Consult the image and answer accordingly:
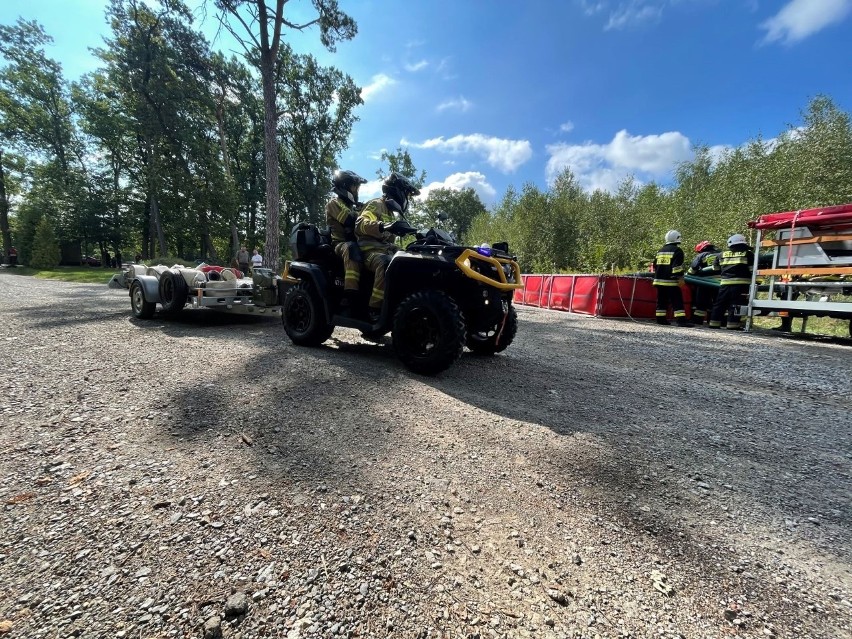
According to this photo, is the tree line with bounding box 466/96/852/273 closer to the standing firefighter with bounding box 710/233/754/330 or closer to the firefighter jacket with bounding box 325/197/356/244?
the standing firefighter with bounding box 710/233/754/330

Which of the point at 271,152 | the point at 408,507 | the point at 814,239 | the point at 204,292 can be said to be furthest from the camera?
the point at 271,152

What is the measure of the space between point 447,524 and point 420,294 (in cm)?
231

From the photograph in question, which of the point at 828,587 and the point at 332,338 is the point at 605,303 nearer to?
the point at 332,338

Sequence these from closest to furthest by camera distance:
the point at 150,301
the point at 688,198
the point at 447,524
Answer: the point at 447,524, the point at 150,301, the point at 688,198

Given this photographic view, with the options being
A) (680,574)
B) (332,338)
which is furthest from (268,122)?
(680,574)

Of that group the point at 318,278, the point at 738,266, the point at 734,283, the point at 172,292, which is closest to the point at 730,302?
the point at 734,283

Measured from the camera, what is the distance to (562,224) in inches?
1047

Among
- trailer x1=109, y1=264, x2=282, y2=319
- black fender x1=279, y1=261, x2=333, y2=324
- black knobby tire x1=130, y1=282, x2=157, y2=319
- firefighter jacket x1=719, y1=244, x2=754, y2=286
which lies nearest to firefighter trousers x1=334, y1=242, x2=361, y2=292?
black fender x1=279, y1=261, x2=333, y2=324

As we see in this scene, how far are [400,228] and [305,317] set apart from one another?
1886 mm

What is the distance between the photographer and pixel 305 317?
189 inches

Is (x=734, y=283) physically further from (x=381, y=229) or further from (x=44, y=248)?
(x=44, y=248)

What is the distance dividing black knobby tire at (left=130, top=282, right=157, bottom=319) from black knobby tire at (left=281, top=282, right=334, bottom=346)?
3061 millimetres

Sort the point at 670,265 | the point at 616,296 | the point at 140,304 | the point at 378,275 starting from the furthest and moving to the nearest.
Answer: the point at 616,296
the point at 670,265
the point at 140,304
the point at 378,275

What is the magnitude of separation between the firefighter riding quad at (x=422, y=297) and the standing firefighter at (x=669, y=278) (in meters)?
6.40
